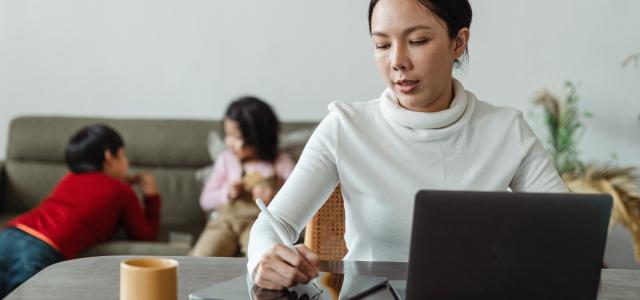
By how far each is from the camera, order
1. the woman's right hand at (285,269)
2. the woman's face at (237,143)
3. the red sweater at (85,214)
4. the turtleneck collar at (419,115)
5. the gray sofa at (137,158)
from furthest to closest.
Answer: the gray sofa at (137,158) → the woman's face at (237,143) → the red sweater at (85,214) → the turtleneck collar at (419,115) → the woman's right hand at (285,269)

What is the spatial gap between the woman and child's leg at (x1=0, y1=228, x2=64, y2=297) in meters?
1.52

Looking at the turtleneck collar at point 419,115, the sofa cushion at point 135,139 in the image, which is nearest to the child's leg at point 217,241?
the sofa cushion at point 135,139

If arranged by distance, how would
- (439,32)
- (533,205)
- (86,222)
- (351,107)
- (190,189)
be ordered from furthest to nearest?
(190,189) < (86,222) < (351,107) < (439,32) < (533,205)

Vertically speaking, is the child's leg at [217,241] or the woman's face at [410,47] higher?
the woman's face at [410,47]

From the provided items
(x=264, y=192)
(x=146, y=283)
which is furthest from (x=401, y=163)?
(x=264, y=192)

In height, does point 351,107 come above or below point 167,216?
above

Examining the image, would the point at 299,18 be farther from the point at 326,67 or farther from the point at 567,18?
the point at 567,18

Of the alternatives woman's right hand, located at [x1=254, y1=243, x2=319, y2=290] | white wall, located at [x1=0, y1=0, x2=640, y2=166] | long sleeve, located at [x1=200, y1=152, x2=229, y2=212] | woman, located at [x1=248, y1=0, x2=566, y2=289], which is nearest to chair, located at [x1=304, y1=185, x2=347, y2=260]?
woman, located at [x1=248, y1=0, x2=566, y2=289]

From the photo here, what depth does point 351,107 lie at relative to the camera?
155 centimetres

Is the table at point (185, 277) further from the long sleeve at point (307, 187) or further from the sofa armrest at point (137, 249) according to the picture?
the sofa armrest at point (137, 249)

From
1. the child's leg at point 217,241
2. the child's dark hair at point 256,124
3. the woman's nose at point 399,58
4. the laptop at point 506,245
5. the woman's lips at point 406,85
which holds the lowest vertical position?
the child's leg at point 217,241

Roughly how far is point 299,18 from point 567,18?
3.94 ft

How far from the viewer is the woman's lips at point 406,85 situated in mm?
1453

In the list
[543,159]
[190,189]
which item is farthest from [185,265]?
[190,189]
